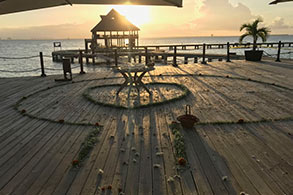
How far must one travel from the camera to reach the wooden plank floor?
2.66 m

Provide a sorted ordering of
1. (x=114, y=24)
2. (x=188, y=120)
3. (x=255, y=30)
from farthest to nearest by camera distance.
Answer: (x=114, y=24), (x=255, y=30), (x=188, y=120)

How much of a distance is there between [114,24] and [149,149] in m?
33.8

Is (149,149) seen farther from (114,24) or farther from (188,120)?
(114,24)

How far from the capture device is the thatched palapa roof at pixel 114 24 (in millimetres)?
33750

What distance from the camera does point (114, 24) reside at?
3444 cm

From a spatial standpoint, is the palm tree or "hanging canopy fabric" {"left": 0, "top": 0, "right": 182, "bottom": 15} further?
the palm tree

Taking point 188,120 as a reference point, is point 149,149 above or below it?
below

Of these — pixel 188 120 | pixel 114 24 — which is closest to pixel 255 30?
pixel 188 120

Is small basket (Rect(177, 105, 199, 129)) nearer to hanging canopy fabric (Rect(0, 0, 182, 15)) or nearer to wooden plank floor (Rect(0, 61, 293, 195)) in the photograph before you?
wooden plank floor (Rect(0, 61, 293, 195))

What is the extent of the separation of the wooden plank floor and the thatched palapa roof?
96.7 feet

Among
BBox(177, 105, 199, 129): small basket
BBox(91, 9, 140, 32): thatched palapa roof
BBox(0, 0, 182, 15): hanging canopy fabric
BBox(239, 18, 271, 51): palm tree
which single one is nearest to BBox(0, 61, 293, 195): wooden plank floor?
BBox(177, 105, 199, 129): small basket

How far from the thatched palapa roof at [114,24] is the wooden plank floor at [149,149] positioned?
29486mm

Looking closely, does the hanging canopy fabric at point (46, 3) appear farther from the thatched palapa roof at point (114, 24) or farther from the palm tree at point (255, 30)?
the thatched palapa roof at point (114, 24)

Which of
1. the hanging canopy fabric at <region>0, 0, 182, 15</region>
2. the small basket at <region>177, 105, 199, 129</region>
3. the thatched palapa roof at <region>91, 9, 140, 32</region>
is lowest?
the small basket at <region>177, 105, 199, 129</region>
